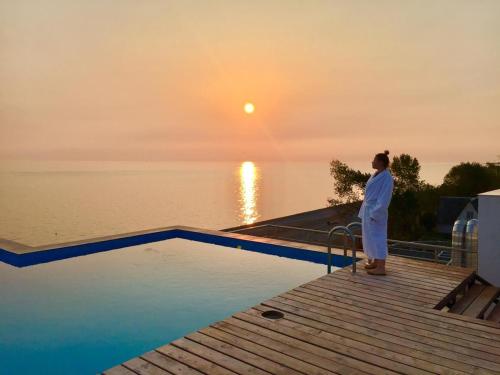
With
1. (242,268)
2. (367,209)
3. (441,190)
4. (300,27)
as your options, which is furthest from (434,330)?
(441,190)

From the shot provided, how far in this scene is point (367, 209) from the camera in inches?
202

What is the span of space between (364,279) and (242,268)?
381cm

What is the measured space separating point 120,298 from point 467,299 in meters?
5.42

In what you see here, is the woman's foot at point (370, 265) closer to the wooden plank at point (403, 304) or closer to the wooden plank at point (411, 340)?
the wooden plank at point (403, 304)

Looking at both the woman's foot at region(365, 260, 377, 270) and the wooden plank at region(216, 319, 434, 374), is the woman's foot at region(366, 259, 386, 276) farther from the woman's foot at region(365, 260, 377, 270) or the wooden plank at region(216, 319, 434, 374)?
the wooden plank at region(216, 319, 434, 374)

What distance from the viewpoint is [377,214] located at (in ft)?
16.5

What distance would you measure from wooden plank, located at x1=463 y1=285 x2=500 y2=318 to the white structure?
0.21 metres

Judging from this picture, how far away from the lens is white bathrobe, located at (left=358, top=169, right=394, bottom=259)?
16.4 feet

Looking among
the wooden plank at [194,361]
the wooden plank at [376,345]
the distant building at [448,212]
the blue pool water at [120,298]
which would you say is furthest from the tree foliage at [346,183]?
the wooden plank at [194,361]

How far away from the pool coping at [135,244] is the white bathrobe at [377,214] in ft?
5.67

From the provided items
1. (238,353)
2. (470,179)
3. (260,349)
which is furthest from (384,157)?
(470,179)

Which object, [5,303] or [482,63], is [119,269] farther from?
[482,63]

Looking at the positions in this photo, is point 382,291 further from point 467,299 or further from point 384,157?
point 384,157

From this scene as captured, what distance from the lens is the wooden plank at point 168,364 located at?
108 inches
